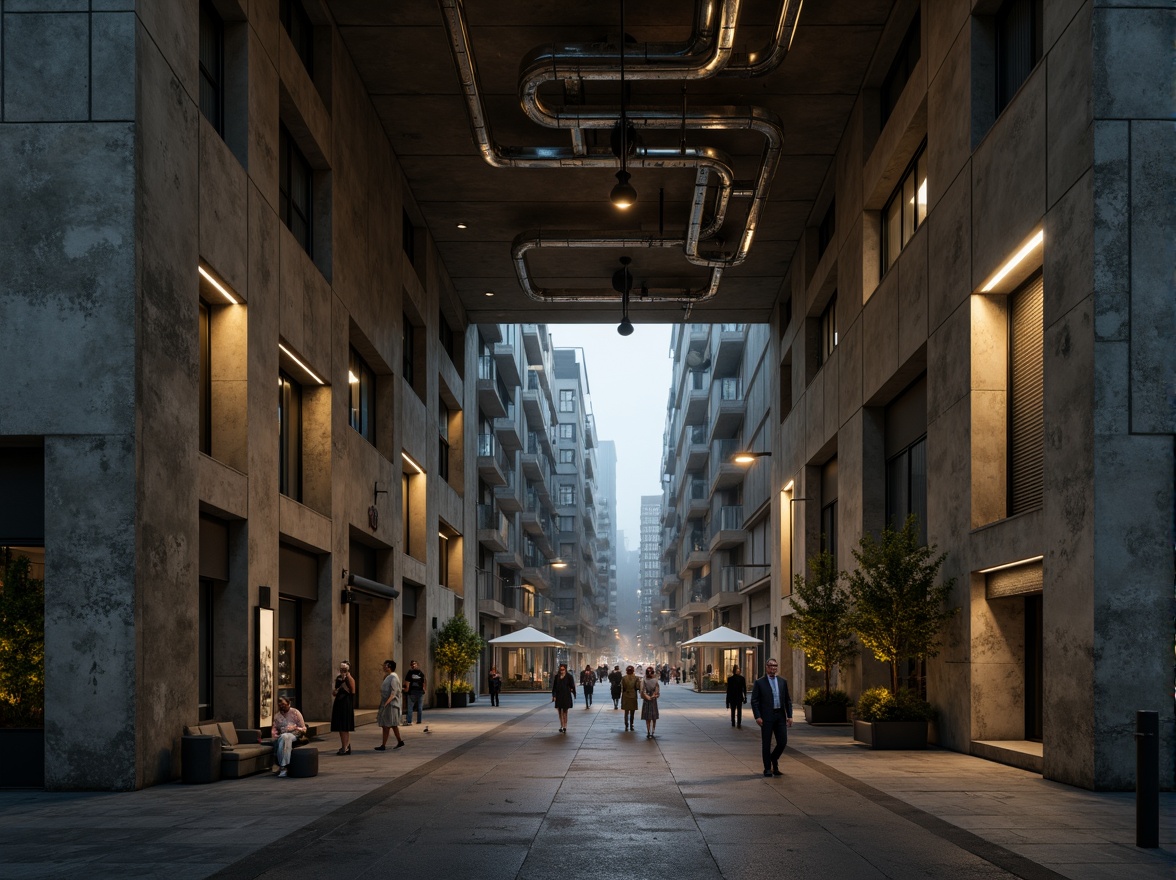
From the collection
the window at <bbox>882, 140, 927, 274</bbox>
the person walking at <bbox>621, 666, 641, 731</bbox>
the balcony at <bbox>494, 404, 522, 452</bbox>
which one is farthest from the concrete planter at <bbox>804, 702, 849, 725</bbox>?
the balcony at <bbox>494, 404, 522, 452</bbox>

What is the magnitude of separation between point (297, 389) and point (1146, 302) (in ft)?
54.9

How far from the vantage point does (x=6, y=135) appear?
15602 millimetres

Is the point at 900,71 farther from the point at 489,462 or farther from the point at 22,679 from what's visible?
the point at 489,462

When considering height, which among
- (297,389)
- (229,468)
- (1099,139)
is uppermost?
(1099,139)

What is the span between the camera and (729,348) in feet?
195

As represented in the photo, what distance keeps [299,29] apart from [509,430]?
38.3 meters

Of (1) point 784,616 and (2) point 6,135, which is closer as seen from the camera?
(2) point 6,135

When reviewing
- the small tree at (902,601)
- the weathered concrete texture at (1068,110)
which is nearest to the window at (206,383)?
the small tree at (902,601)

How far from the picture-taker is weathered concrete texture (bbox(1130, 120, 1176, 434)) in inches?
576

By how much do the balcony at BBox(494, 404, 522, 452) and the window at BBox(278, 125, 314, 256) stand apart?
34463 millimetres

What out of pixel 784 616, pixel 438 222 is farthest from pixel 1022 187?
pixel 784 616

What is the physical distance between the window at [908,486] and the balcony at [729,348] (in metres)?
29.5

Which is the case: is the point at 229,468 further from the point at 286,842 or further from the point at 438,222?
the point at 438,222

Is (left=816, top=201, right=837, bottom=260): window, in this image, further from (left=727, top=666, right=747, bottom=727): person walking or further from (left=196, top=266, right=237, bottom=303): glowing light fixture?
(left=196, top=266, right=237, bottom=303): glowing light fixture
